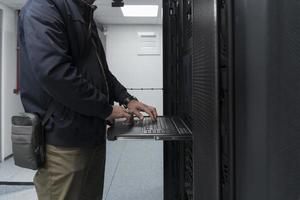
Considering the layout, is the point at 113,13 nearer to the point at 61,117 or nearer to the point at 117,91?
the point at 117,91

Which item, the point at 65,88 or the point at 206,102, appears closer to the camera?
the point at 206,102

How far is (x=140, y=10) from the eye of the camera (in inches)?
179

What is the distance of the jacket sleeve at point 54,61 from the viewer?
1.02 metres

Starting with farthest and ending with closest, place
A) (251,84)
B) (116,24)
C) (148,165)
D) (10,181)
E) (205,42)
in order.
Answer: (116,24) < (148,165) < (10,181) < (205,42) < (251,84)

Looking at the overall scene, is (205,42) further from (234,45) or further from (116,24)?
(116,24)

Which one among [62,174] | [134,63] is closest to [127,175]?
[62,174]

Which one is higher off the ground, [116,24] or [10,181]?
[116,24]

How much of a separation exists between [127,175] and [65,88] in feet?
7.57

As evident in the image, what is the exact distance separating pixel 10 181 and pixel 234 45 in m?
3.17

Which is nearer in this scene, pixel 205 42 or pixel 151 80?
pixel 205 42

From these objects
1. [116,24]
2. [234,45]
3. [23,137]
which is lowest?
[23,137]

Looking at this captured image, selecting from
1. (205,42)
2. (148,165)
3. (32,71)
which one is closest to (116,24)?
(148,165)

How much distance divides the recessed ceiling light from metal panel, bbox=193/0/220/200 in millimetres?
3693

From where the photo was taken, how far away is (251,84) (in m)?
0.53
